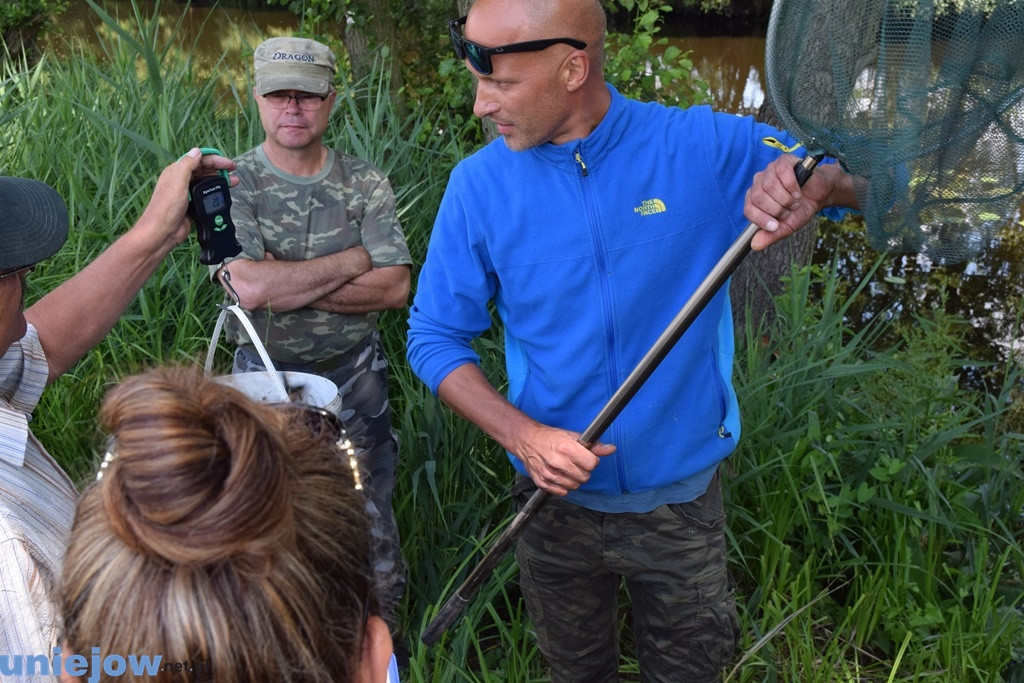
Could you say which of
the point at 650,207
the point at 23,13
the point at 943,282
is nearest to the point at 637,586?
the point at 650,207

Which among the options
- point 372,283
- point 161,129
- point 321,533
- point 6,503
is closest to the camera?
point 321,533

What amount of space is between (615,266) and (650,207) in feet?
0.49

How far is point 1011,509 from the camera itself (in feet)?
9.89

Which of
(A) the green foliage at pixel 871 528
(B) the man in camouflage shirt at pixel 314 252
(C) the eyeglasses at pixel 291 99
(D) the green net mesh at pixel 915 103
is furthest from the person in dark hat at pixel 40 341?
(A) the green foliage at pixel 871 528

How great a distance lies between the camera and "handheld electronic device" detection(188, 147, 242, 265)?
2088 mm

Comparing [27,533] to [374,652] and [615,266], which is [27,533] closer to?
[374,652]

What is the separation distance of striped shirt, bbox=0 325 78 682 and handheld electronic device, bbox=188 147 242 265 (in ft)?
1.98

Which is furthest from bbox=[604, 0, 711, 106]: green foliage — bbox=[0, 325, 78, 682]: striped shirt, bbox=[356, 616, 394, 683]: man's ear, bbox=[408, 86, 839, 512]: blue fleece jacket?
bbox=[356, 616, 394, 683]: man's ear

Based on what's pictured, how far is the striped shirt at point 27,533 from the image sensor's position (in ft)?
4.31

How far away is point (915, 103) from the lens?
5.55 ft

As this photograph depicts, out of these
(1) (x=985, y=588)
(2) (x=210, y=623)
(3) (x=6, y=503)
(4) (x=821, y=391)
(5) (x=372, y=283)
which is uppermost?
(2) (x=210, y=623)

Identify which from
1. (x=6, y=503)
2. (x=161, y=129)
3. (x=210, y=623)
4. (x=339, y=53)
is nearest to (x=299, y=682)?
(x=210, y=623)

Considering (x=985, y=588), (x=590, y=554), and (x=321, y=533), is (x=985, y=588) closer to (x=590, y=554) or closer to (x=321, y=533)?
(x=590, y=554)

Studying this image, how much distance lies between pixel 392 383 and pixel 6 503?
83.0 inches
